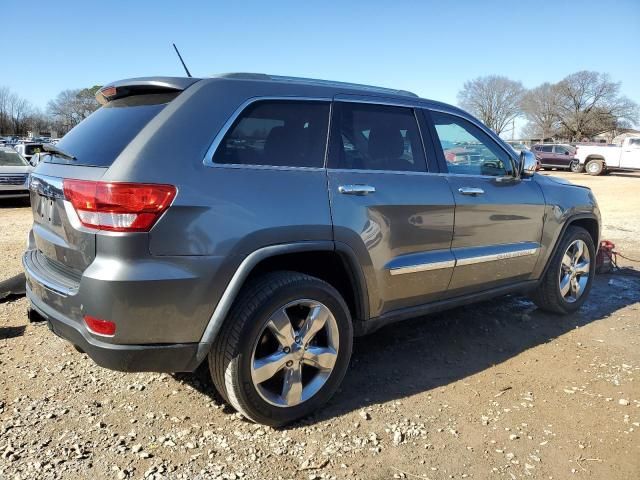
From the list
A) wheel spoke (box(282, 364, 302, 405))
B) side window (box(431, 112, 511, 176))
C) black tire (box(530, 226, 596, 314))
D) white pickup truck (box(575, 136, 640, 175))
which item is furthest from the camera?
white pickup truck (box(575, 136, 640, 175))

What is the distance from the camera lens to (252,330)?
104 inches

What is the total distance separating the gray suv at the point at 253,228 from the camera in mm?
2402

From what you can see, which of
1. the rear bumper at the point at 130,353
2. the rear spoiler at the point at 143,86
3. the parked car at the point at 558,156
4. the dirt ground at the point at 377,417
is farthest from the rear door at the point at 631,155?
the rear bumper at the point at 130,353

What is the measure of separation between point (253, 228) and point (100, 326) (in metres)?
0.84

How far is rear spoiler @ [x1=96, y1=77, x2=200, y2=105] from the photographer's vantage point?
9.03 ft

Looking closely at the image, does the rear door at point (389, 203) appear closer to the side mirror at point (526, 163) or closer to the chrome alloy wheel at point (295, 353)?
the chrome alloy wheel at point (295, 353)

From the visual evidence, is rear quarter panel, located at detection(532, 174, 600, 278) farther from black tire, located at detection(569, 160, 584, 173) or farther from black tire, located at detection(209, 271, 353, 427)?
black tire, located at detection(569, 160, 584, 173)

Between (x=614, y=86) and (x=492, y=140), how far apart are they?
268 ft

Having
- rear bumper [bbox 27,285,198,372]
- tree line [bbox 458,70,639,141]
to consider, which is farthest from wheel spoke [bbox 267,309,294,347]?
tree line [bbox 458,70,639,141]

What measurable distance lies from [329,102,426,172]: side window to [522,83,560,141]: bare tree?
81880 millimetres

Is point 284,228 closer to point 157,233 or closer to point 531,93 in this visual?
point 157,233

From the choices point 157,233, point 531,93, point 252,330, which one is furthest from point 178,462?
point 531,93

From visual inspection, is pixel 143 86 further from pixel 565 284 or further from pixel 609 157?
pixel 609 157

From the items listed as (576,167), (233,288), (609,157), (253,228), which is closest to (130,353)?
(233,288)
